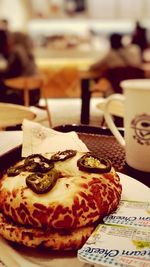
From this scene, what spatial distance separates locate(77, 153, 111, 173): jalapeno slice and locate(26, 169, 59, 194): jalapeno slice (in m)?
0.05

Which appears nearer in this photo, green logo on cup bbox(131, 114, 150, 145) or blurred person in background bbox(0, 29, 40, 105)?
green logo on cup bbox(131, 114, 150, 145)

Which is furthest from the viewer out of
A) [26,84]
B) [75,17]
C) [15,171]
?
[75,17]

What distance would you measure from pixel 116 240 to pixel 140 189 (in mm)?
183

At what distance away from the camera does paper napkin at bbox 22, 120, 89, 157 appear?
707 millimetres

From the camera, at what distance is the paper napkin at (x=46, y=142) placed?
2.32ft

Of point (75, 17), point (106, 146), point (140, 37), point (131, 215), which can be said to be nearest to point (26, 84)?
point (106, 146)

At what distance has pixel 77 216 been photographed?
1.62 ft

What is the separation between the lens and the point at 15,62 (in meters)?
4.45

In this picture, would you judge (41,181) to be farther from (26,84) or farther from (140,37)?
(140,37)


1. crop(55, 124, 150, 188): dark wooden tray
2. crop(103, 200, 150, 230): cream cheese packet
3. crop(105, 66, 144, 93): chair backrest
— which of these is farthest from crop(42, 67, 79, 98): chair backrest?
crop(103, 200, 150, 230): cream cheese packet

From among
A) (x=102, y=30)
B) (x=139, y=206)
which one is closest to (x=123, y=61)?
(x=102, y=30)

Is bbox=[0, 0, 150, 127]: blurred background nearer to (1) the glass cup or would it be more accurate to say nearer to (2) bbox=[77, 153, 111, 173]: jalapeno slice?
(1) the glass cup

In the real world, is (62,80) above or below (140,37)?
below

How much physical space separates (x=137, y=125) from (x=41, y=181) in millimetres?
298
